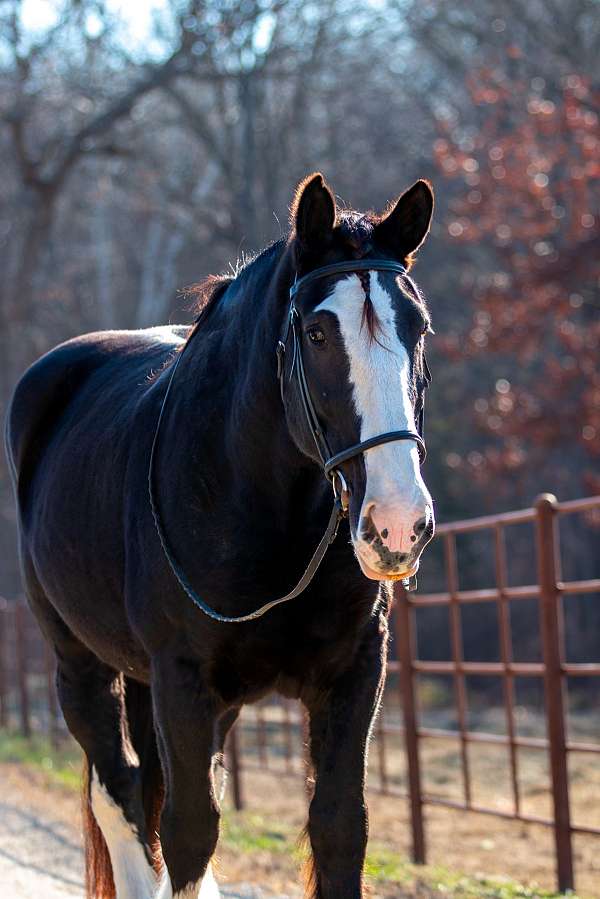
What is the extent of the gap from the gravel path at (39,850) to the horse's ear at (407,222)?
3.03 meters

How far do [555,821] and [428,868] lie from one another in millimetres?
924

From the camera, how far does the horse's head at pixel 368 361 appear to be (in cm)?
247

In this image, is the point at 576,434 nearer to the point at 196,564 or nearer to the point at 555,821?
the point at 555,821

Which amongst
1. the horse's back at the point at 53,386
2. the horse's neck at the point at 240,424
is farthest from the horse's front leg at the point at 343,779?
the horse's back at the point at 53,386

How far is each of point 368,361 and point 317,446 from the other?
0.90ft

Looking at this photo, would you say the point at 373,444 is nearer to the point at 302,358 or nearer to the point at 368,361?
the point at 368,361

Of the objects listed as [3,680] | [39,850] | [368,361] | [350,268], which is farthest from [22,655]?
[368,361]

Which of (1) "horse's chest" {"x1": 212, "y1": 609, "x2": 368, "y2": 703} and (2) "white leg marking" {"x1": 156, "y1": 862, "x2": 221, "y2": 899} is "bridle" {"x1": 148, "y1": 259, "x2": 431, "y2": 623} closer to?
(1) "horse's chest" {"x1": 212, "y1": 609, "x2": 368, "y2": 703}

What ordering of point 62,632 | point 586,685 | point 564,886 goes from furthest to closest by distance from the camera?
point 586,685, point 564,886, point 62,632

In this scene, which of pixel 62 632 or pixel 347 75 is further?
pixel 347 75

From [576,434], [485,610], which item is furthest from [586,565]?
[576,434]

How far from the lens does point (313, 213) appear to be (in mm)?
2883

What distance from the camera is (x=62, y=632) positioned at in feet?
14.7

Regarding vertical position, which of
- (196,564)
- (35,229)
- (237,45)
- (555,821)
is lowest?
(555,821)
